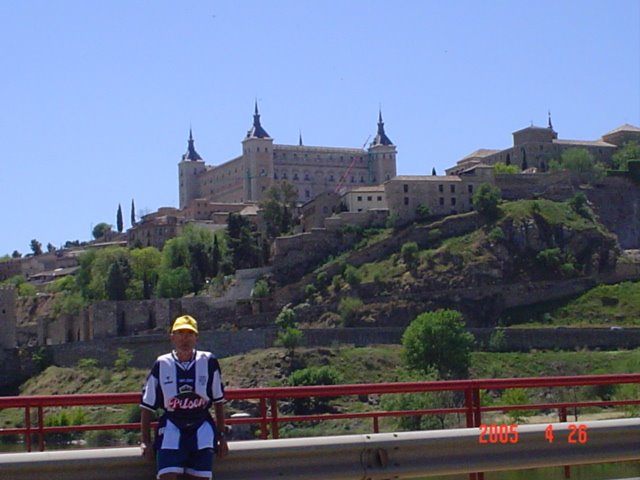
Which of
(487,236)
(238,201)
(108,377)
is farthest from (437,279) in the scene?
(238,201)

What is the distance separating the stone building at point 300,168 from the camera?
131 meters

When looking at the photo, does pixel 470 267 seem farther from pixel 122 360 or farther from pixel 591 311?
pixel 122 360

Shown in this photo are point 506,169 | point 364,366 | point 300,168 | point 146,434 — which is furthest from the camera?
point 300,168

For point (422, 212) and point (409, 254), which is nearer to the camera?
point (409, 254)

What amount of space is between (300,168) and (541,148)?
33.9m

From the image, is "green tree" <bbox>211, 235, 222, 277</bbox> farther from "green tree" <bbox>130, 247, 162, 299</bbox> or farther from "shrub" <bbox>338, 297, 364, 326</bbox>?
"shrub" <bbox>338, 297, 364, 326</bbox>

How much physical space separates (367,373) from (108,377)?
50.5 ft

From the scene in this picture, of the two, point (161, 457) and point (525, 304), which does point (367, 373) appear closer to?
point (525, 304)

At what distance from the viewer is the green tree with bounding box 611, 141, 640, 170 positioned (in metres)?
101

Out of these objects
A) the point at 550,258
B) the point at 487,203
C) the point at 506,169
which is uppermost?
the point at 506,169

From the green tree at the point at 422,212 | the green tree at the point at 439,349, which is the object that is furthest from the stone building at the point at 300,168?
the green tree at the point at 439,349
